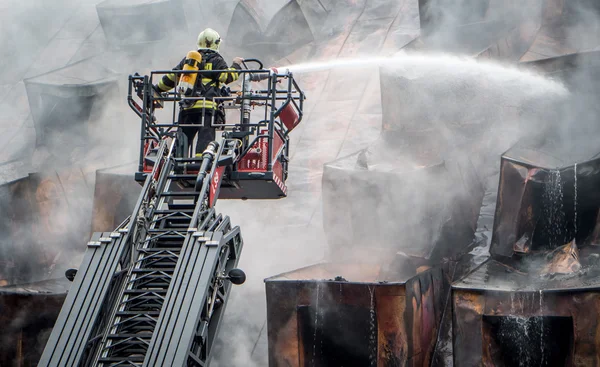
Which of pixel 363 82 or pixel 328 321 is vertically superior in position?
pixel 363 82

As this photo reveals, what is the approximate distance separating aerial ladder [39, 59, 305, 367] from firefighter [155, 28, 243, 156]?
0.15 metres

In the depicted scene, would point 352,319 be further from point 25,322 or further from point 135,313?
point 25,322

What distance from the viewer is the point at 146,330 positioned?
5.23 metres

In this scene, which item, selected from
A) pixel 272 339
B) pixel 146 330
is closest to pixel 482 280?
pixel 272 339

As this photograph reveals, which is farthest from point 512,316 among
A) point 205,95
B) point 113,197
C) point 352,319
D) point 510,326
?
point 113,197

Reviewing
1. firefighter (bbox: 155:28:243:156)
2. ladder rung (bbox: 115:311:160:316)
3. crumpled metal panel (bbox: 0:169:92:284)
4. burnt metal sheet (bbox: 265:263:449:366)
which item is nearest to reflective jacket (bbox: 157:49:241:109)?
firefighter (bbox: 155:28:243:156)

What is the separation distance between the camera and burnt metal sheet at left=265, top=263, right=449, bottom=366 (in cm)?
768

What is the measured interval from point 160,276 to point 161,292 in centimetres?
12

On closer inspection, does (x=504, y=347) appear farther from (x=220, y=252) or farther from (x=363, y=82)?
(x=363, y=82)

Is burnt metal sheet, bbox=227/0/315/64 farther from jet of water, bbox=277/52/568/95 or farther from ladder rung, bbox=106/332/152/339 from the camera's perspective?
ladder rung, bbox=106/332/152/339

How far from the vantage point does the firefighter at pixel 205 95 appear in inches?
265

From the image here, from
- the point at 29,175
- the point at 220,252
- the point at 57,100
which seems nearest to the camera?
the point at 220,252

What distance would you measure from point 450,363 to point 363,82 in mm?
6670

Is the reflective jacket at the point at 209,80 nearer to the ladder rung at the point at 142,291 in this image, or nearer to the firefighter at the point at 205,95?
the firefighter at the point at 205,95
